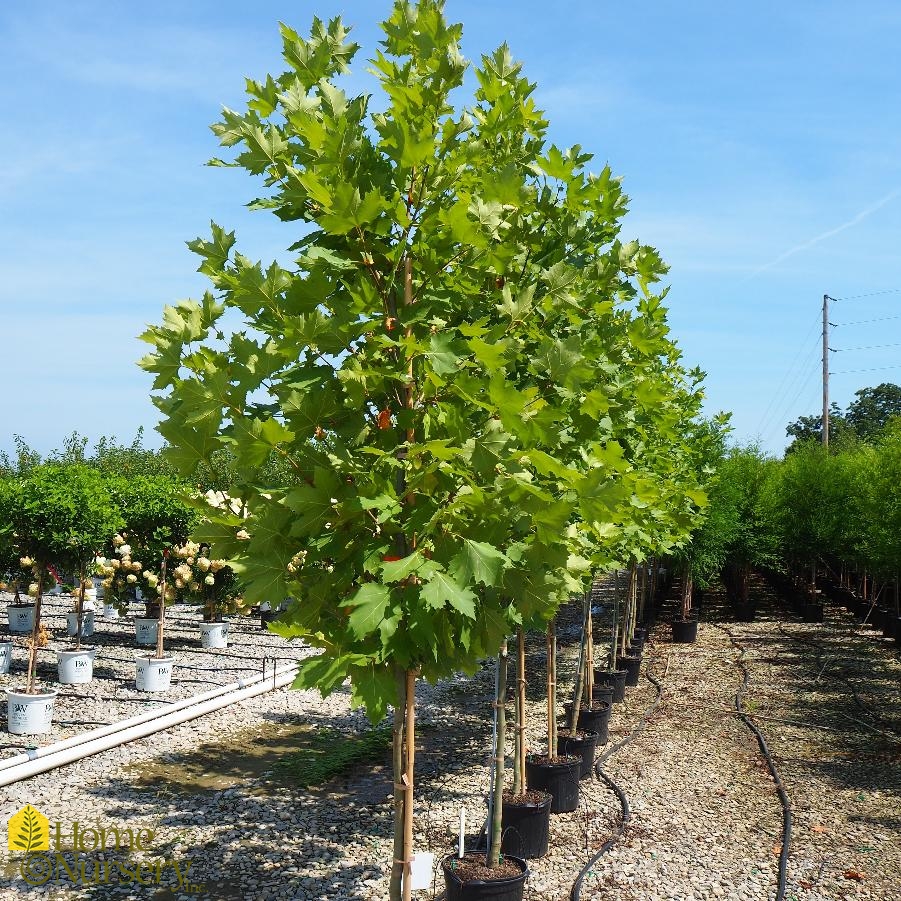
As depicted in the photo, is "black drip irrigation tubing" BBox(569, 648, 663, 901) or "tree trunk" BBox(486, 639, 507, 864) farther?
"black drip irrigation tubing" BBox(569, 648, 663, 901)

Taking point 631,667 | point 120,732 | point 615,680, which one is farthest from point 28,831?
point 631,667

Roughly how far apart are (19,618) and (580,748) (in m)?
12.5

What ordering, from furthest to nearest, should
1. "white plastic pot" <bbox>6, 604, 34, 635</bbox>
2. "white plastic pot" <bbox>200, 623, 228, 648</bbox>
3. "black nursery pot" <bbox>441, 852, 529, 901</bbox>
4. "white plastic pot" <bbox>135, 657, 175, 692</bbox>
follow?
"white plastic pot" <bbox>6, 604, 34, 635</bbox> < "white plastic pot" <bbox>200, 623, 228, 648</bbox> < "white plastic pot" <bbox>135, 657, 175, 692</bbox> < "black nursery pot" <bbox>441, 852, 529, 901</bbox>

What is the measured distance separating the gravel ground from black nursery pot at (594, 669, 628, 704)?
9.3 inches

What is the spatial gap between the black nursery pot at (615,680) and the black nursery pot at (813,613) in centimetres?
1097

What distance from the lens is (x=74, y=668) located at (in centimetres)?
1186

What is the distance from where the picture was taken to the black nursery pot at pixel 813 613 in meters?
20.7

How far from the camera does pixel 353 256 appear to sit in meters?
3.27

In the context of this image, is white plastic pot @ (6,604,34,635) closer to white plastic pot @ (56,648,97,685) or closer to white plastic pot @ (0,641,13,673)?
white plastic pot @ (0,641,13,673)

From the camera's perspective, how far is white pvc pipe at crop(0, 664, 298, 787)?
814cm

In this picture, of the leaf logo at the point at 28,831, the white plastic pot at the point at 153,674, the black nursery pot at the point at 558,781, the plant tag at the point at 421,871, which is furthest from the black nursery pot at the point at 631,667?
the plant tag at the point at 421,871

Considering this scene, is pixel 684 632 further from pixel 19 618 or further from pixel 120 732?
pixel 19 618

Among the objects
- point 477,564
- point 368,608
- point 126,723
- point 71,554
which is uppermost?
point 477,564

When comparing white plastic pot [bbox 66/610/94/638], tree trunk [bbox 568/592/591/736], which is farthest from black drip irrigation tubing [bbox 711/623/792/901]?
white plastic pot [bbox 66/610/94/638]
